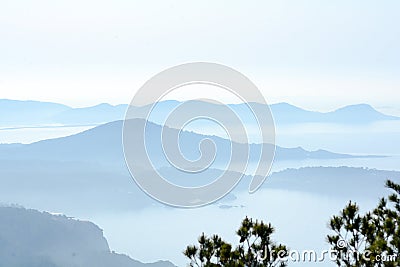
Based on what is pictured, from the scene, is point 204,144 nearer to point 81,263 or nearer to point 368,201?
point 81,263

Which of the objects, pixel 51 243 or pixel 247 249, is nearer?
pixel 247 249

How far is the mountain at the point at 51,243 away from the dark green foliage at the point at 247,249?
82.5m

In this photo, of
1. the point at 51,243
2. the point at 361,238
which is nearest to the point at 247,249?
the point at 361,238

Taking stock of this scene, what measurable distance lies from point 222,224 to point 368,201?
195 ft

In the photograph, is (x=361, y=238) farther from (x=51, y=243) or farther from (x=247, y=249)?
(x=51, y=243)

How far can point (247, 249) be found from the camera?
4.66 m

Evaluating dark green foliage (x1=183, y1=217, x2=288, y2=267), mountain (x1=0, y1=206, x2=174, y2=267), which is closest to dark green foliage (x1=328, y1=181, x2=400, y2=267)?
dark green foliage (x1=183, y1=217, x2=288, y2=267)

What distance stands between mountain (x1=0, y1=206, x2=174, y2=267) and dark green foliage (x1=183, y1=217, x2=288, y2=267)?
82515 millimetres

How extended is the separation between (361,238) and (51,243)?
326 feet

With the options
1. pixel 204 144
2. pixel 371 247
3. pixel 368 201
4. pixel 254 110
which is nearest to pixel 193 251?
pixel 371 247

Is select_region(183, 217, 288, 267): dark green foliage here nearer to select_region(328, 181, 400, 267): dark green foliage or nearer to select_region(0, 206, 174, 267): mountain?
select_region(328, 181, 400, 267): dark green foliage

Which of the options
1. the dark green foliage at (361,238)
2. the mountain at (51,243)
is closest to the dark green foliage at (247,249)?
the dark green foliage at (361,238)

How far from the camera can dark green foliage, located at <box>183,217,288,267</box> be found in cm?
458

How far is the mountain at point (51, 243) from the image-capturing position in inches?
3501
